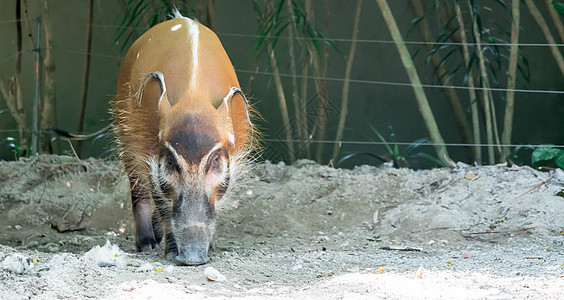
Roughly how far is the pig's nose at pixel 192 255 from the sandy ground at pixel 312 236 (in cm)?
5

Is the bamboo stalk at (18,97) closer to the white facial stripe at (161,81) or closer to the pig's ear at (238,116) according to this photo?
the pig's ear at (238,116)

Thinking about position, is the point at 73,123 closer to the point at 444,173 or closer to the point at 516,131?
the point at 444,173

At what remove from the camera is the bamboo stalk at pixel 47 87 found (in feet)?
19.4

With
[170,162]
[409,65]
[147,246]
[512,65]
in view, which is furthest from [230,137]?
[512,65]

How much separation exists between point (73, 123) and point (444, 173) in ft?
13.6

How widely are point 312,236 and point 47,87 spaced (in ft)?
10.5

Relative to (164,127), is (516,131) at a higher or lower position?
lower

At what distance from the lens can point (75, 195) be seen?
4973 millimetres

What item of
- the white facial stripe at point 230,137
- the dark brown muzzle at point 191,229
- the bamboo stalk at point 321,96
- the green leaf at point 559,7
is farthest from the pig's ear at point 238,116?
the green leaf at point 559,7

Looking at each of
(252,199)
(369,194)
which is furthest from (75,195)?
(369,194)

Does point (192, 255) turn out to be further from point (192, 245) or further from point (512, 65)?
point (512, 65)

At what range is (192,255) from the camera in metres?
3.05

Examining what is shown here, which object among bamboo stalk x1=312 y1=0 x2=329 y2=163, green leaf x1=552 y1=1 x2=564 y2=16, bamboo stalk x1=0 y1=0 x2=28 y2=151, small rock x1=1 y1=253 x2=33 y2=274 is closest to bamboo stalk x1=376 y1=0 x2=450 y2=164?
bamboo stalk x1=312 y1=0 x2=329 y2=163

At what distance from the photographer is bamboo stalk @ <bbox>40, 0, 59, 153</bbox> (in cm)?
590
